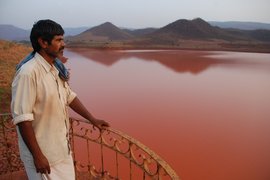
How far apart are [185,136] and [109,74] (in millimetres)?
10894

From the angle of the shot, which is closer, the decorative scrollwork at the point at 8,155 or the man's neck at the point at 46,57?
the man's neck at the point at 46,57

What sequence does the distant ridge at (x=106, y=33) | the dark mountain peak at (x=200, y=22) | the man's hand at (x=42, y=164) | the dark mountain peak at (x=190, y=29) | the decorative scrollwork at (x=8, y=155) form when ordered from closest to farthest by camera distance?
the man's hand at (x=42, y=164) → the decorative scrollwork at (x=8, y=155) → the dark mountain peak at (x=190, y=29) → the dark mountain peak at (x=200, y=22) → the distant ridge at (x=106, y=33)

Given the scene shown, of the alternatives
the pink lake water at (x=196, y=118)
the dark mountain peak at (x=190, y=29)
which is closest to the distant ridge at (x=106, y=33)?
the dark mountain peak at (x=190, y=29)

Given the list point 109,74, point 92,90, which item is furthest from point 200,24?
point 92,90

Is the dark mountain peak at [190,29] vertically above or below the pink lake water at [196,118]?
above

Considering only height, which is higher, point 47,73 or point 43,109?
point 47,73

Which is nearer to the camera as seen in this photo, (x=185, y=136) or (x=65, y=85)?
(x=65, y=85)

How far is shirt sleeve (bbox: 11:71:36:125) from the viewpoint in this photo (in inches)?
60.1

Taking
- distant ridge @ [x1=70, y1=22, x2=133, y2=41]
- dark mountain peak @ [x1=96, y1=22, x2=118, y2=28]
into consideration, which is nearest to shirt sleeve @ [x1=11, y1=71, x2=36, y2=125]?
distant ridge @ [x1=70, y1=22, x2=133, y2=41]

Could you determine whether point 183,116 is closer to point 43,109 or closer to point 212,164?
point 212,164

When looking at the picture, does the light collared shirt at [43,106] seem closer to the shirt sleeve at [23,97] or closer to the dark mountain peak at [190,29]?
the shirt sleeve at [23,97]

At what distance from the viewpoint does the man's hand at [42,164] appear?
1.63 m

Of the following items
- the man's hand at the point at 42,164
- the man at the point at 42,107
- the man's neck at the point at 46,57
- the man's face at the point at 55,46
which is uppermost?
the man's face at the point at 55,46

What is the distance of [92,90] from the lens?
474 inches
